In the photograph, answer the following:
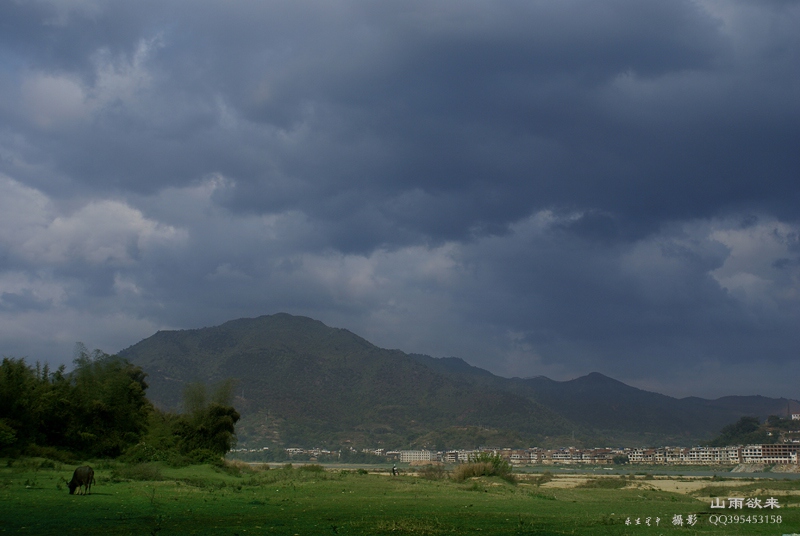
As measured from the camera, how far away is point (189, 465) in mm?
44688

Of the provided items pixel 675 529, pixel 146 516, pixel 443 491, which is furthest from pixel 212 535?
pixel 443 491

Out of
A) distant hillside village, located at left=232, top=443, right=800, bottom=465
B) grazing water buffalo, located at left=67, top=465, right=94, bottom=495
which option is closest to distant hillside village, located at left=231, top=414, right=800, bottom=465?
distant hillside village, located at left=232, top=443, right=800, bottom=465

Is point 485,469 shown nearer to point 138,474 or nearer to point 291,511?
point 138,474

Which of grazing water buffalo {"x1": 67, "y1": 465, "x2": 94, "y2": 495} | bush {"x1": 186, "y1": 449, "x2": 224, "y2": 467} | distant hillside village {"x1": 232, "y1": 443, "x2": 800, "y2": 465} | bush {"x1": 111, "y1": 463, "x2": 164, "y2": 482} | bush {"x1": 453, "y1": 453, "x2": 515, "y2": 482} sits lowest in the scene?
distant hillside village {"x1": 232, "y1": 443, "x2": 800, "y2": 465}

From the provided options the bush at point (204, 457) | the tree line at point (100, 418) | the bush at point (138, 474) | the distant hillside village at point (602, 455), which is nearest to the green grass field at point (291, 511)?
the bush at point (138, 474)

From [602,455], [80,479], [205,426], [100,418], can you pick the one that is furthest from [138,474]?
[602,455]

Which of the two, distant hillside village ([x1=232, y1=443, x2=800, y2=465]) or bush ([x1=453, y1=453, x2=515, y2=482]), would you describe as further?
distant hillside village ([x1=232, y1=443, x2=800, y2=465])

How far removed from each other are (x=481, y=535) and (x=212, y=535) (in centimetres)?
641

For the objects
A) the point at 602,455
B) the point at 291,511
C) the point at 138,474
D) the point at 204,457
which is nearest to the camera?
the point at 291,511

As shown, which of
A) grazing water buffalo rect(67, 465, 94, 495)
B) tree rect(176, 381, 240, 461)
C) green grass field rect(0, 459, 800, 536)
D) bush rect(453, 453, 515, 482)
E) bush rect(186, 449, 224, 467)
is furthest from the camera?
tree rect(176, 381, 240, 461)

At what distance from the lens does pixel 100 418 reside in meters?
44.3

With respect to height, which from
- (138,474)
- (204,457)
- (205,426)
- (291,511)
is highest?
(205,426)

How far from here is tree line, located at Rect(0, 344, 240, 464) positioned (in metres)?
38.1

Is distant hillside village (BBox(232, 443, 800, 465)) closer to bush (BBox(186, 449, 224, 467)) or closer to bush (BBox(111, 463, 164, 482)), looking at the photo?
bush (BBox(186, 449, 224, 467))
